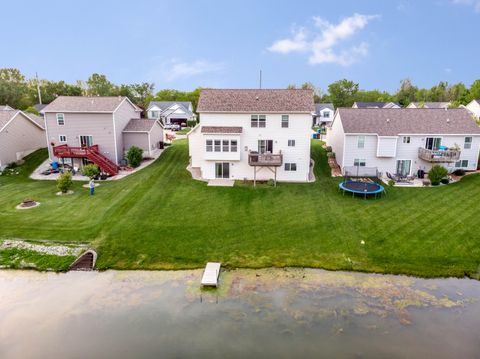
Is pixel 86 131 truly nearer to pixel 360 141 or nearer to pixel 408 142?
pixel 360 141

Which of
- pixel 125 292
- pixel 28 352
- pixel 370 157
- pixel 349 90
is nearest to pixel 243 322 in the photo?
pixel 125 292

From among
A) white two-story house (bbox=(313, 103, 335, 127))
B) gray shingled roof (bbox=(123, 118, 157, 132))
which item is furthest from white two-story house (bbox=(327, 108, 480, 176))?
white two-story house (bbox=(313, 103, 335, 127))

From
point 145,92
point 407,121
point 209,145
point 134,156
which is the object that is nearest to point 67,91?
point 145,92

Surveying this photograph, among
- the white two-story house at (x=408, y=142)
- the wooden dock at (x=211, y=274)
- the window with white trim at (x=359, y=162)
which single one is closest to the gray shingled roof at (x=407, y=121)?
the white two-story house at (x=408, y=142)

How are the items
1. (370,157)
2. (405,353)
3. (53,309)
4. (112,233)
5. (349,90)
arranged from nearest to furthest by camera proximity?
(405,353) < (53,309) < (112,233) < (370,157) < (349,90)

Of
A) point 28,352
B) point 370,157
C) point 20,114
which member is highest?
point 20,114

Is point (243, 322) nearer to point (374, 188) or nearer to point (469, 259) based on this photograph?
point (469, 259)
